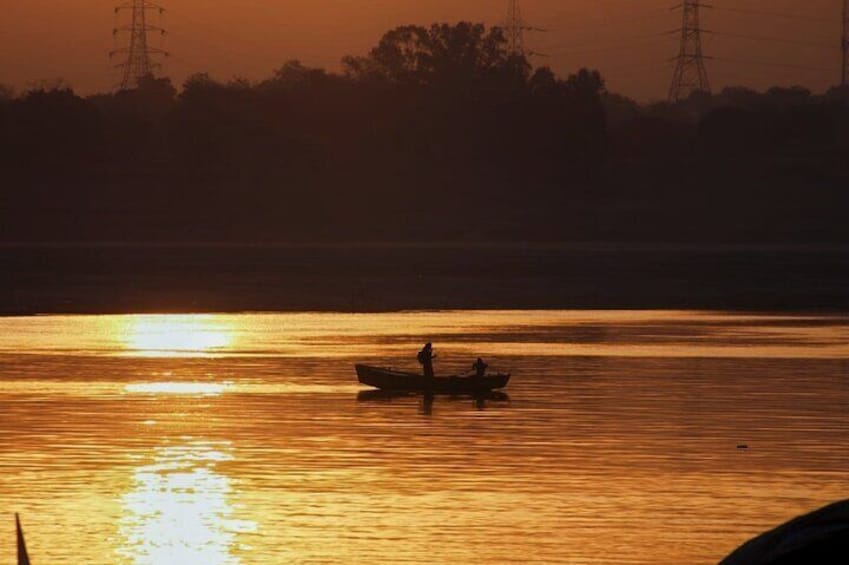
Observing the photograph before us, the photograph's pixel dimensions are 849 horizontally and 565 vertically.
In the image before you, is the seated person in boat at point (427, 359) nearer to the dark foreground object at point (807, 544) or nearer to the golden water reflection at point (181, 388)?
the golden water reflection at point (181, 388)

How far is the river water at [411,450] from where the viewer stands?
1043 inches

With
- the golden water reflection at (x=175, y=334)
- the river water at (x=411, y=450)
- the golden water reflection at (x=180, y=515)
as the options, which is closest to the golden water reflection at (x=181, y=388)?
the river water at (x=411, y=450)

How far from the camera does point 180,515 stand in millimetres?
29656

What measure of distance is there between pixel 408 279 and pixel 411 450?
9927 centimetres

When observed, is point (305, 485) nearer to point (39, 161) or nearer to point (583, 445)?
point (583, 445)

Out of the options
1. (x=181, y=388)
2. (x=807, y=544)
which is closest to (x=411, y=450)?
(x=181, y=388)

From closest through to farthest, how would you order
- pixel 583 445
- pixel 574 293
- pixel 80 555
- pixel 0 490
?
pixel 80 555, pixel 0 490, pixel 583 445, pixel 574 293

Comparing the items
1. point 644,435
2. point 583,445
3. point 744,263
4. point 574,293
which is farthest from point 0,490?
point 744,263

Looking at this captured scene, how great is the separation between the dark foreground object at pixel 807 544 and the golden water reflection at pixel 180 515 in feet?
73.0

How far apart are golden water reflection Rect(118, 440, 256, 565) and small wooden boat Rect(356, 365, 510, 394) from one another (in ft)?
52.9

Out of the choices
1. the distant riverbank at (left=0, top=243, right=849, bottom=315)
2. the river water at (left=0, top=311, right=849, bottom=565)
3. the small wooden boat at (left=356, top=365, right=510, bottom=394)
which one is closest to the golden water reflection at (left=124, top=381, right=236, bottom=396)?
the river water at (left=0, top=311, right=849, bottom=565)

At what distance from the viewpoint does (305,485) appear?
107 ft

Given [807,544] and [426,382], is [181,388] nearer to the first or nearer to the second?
[426,382]

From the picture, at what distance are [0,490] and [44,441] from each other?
866cm
